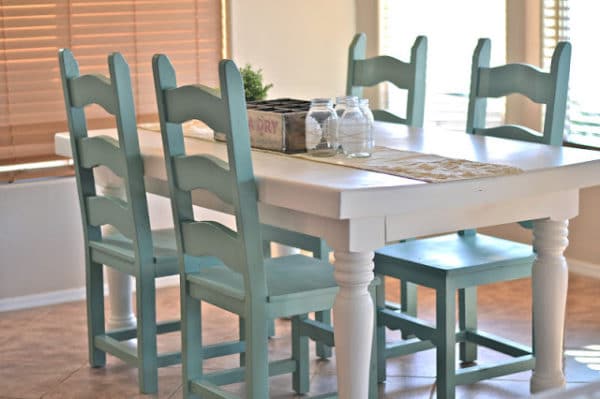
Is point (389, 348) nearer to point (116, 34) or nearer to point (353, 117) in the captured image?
point (353, 117)

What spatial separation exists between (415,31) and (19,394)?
2763 mm

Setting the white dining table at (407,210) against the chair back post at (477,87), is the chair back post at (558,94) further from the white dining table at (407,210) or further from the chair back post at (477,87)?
the chair back post at (477,87)

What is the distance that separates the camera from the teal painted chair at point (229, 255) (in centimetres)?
275

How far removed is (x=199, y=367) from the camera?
3.10 metres

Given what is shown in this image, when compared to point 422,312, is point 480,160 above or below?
above

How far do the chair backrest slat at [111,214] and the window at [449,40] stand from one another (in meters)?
2.10

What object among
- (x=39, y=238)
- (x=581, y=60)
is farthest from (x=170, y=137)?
(x=581, y=60)

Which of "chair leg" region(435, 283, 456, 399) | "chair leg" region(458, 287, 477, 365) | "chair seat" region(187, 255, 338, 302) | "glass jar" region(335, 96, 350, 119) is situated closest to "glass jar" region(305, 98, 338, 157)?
"glass jar" region(335, 96, 350, 119)

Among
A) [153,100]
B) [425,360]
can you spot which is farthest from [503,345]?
[153,100]

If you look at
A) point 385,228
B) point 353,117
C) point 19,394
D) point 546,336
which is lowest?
point 19,394

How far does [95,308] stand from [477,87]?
4.89ft

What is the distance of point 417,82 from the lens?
3957 mm

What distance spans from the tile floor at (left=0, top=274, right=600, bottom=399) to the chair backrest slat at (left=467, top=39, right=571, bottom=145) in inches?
30.5

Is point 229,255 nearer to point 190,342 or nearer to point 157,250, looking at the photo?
point 190,342
